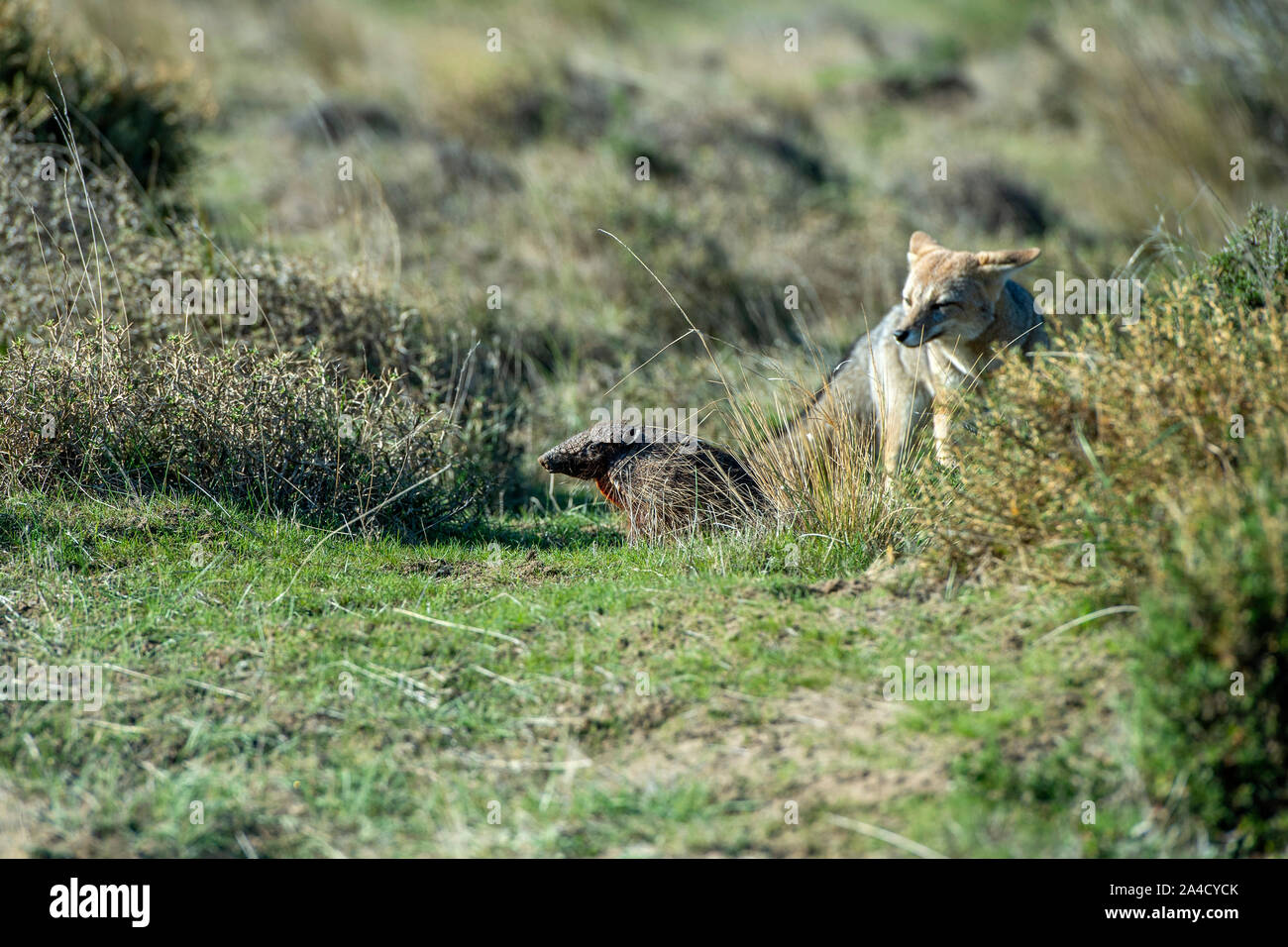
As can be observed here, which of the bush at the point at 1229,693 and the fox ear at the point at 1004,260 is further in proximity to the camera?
the fox ear at the point at 1004,260

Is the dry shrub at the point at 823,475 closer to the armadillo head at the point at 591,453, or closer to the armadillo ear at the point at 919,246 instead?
the armadillo head at the point at 591,453

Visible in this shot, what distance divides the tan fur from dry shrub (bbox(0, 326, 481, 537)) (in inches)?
97.7

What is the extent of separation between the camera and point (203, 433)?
658 cm

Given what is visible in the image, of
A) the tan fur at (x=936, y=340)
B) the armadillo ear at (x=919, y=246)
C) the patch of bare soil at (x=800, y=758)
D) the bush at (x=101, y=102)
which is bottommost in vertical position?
the patch of bare soil at (x=800, y=758)

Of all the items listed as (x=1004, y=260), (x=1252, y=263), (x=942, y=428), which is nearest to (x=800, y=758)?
(x=942, y=428)

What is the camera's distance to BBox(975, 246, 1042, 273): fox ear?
6379 mm

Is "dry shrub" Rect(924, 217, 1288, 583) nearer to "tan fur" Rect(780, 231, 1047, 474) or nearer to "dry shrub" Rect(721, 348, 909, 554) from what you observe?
"dry shrub" Rect(721, 348, 909, 554)

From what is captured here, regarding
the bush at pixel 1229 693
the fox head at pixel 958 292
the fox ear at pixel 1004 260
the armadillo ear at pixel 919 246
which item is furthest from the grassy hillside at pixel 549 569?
the armadillo ear at pixel 919 246

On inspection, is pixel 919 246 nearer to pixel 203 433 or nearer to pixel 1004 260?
pixel 1004 260

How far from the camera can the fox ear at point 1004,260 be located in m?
6.38

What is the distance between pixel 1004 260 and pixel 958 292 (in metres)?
0.30

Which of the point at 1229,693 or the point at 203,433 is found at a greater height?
the point at 203,433

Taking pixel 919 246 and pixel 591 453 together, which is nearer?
pixel 591 453
